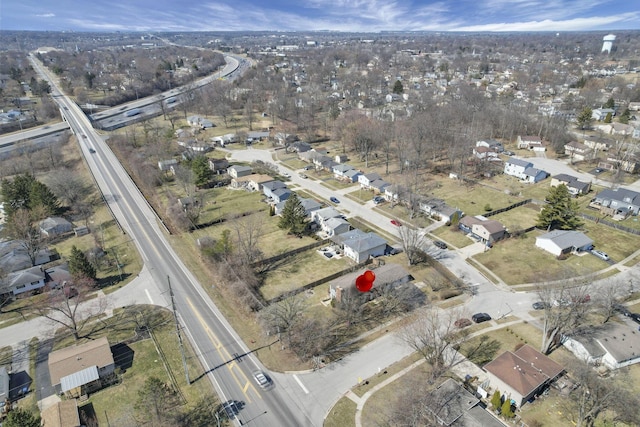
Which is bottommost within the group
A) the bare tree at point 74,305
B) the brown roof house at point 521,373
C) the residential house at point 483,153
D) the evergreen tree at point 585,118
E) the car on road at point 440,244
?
the bare tree at point 74,305

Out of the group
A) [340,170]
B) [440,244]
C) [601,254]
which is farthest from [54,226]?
[601,254]

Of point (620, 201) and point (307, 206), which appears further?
point (307, 206)

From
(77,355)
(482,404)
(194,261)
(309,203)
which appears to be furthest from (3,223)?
(482,404)

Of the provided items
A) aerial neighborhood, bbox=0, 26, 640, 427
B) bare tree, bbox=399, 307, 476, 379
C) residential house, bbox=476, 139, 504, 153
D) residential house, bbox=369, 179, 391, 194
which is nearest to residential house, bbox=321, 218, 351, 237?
aerial neighborhood, bbox=0, 26, 640, 427

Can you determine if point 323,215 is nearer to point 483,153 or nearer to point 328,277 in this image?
point 328,277

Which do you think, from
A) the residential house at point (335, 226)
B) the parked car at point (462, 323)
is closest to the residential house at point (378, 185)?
the residential house at point (335, 226)

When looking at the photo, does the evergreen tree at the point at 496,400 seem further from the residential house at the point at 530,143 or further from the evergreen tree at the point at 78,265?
the residential house at the point at 530,143
